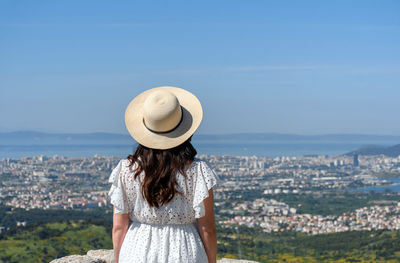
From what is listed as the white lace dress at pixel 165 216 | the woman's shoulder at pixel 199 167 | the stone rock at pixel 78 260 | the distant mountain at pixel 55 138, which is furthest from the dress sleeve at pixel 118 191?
the distant mountain at pixel 55 138

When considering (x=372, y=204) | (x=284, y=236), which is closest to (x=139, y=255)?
(x=284, y=236)

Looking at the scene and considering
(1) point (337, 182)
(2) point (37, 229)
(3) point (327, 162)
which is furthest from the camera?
(3) point (327, 162)

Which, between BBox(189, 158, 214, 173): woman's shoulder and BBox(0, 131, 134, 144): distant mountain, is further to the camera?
BBox(0, 131, 134, 144): distant mountain

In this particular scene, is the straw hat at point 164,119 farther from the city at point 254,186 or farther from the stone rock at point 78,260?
the city at point 254,186

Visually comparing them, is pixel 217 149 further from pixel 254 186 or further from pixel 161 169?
pixel 161 169

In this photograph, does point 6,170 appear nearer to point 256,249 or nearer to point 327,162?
point 256,249

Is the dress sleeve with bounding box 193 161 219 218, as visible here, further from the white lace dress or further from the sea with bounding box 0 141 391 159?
the sea with bounding box 0 141 391 159

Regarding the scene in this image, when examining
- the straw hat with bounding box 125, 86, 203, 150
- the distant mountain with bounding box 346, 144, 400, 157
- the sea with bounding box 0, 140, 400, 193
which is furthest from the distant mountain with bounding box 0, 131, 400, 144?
the straw hat with bounding box 125, 86, 203, 150
